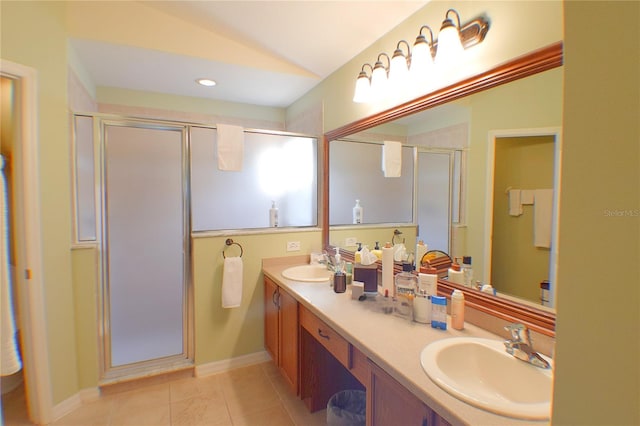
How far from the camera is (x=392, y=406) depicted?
3.43 ft

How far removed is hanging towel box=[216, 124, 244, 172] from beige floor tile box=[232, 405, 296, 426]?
1662mm

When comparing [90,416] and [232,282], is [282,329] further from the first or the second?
[90,416]

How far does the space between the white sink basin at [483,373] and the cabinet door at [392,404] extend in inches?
4.1

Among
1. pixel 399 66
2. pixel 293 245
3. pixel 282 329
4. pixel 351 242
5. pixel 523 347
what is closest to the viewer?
pixel 523 347

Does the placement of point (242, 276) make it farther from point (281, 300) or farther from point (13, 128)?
point (13, 128)

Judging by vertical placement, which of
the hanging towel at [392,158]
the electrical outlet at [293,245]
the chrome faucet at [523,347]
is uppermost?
the hanging towel at [392,158]

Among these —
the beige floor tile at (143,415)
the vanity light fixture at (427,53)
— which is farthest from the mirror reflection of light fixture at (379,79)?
the beige floor tile at (143,415)

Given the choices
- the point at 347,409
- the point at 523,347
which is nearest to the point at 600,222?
the point at 523,347

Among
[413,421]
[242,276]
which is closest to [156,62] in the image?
[242,276]

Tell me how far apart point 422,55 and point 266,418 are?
2247 millimetres

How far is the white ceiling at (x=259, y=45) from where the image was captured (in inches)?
68.6

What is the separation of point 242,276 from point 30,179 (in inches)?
54.5

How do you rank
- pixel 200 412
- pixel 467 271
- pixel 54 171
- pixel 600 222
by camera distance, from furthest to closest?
pixel 200 412 < pixel 54 171 < pixel 467 271 < pixel 600 222

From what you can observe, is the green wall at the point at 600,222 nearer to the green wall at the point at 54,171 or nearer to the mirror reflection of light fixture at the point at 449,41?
the mirror reflection of light fixture at the point at 449,41
